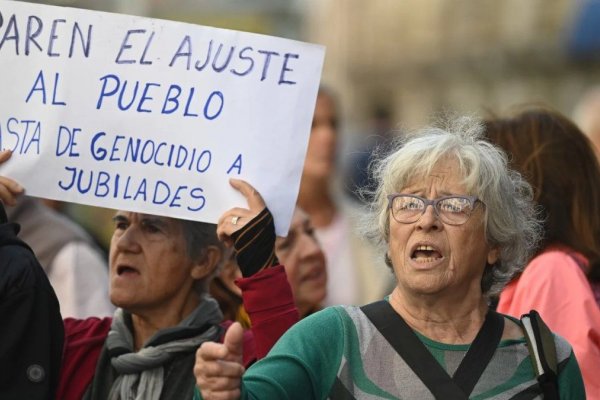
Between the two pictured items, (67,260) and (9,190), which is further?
(67,260)

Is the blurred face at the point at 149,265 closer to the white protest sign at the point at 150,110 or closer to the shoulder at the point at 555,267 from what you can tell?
the white protest sign at the point at 150,110

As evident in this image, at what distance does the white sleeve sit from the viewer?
21.4ft

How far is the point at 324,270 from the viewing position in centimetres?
694

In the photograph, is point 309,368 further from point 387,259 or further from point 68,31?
point 68,31

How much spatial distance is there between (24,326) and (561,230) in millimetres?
1737

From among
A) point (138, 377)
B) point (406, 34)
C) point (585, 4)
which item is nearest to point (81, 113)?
point (138, 377)

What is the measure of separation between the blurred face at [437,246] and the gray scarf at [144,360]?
845mm

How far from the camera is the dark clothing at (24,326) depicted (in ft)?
17.2

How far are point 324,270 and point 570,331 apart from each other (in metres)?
1.32

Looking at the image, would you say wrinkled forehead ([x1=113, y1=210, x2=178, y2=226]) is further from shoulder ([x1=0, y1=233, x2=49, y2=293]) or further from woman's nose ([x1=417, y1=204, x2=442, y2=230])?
woman's nose ([x1=417, y1=204, x2=442, y2=230])

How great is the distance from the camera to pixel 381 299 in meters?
5.42

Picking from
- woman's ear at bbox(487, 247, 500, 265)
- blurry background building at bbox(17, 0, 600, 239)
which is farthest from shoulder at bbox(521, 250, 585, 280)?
blurry background building at bbox(17, 0, 600, 239)

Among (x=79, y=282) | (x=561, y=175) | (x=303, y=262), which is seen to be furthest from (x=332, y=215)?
(x=561, y=175)

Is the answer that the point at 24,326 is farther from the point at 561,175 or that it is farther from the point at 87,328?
the point at 561,175
